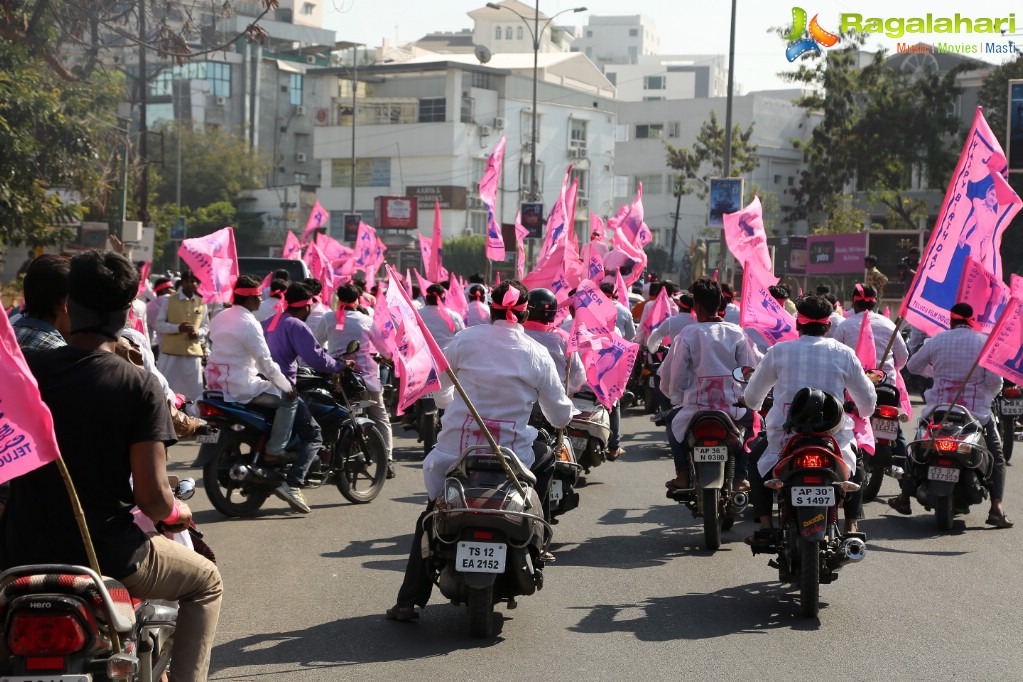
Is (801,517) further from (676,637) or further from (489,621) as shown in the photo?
(489,621)

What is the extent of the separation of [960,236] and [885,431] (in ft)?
6.67

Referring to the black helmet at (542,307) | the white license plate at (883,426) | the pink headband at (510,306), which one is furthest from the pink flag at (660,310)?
the pink headband at (510,306)

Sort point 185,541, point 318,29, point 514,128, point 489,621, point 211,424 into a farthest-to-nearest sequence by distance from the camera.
Result: point 318,29 < point 514,128 < point 211,424 < point 489,621 < point 185,541

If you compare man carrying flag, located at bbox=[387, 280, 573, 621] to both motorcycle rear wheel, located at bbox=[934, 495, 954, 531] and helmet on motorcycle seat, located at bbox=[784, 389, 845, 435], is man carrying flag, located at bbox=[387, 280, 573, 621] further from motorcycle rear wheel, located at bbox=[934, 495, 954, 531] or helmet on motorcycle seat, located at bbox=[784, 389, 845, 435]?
motorcycle rear wheel, located at bbox=[934, 495, 954, 531]

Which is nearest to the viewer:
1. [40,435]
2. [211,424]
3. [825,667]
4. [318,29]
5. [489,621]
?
[40,435]

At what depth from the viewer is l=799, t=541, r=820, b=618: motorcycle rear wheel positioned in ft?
23.2

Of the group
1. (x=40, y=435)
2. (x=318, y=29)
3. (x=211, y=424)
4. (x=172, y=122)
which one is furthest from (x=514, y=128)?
(x=40, y=435)

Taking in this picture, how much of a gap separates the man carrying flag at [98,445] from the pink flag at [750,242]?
268 inches

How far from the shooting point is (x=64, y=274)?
529 centimetres

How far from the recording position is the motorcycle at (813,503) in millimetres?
7109

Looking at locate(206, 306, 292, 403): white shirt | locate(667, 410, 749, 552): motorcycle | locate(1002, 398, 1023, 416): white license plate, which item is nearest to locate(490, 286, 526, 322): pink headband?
locate(667, 410, 749, 552): motorcycle

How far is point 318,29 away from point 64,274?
98.9 meters

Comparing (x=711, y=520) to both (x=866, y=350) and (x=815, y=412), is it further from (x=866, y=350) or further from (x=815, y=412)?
(x=815, y=412)

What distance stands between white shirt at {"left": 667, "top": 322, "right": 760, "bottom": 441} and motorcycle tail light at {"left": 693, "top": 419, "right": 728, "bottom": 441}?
198mm
